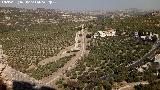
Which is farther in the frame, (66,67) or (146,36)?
(146,36)

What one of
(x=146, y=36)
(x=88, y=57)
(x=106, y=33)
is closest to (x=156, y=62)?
(x=88, y=57)

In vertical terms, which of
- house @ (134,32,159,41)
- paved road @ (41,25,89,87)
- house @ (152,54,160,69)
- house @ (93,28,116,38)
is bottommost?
paved road @ (41,25,89,87)

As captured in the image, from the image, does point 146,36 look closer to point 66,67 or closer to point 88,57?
point 88,57

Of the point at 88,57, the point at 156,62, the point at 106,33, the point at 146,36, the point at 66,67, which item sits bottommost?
the point at 66,67

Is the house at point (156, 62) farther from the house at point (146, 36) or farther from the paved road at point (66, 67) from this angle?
the paved road at point (66, 67)

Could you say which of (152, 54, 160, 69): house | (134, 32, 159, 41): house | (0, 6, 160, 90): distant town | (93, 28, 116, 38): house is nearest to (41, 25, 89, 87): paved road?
(0, 6, 160, 90): distant town

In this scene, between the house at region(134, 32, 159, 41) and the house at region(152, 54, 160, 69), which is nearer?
the house at region(152, 54, 160, 69)

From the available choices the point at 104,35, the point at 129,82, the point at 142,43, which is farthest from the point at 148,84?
the point at 104,35

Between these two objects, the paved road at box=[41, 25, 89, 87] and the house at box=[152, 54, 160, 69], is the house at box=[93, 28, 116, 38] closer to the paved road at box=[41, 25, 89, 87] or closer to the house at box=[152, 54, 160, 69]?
the paved road at box=[41, 25, 89, 87]

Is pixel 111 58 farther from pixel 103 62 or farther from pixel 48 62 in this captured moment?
pixel 48 62

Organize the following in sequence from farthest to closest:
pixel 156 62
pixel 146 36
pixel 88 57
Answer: pixel 146 36 → pixel 88 57 → pixel 156 62

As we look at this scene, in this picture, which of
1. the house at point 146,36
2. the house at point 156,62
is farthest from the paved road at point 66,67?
the house at point 156,62

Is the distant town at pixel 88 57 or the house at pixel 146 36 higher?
the house at pixel 146 36
